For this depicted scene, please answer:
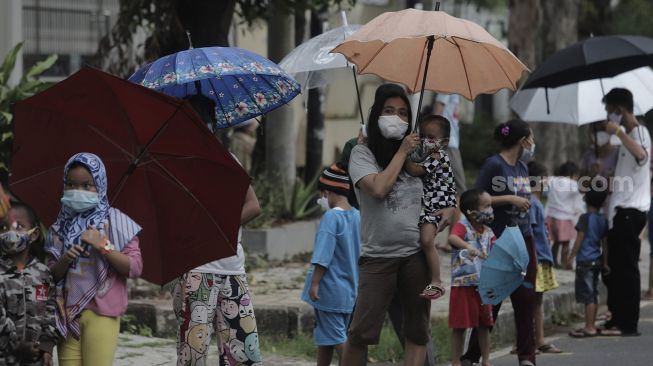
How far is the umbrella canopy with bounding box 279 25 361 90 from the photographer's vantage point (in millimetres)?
8688

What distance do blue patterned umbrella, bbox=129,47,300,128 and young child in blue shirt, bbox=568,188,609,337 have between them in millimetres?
4194

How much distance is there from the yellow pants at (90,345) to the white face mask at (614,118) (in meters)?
5.70

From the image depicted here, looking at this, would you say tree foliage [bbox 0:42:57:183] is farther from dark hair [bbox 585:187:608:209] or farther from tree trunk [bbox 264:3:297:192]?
tree trunk [bbox 264:3:297:192]

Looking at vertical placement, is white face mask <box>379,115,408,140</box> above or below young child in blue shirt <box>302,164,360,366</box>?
above

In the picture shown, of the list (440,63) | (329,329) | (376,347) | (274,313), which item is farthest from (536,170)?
(329,329)

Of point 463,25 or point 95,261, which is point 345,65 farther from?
point 95,261

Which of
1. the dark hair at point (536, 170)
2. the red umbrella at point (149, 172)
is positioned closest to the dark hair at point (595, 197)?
the dark hair at point (536, 170)

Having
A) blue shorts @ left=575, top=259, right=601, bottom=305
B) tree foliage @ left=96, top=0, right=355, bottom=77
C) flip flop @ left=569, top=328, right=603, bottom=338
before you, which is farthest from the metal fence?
flip flop @ left=569, top=328, right=603, bottom=338

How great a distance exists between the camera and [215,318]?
697 cm

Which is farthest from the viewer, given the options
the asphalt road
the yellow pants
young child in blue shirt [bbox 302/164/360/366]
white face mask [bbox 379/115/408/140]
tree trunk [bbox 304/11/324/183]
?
tree trunk [bbox 304/11/324/183]

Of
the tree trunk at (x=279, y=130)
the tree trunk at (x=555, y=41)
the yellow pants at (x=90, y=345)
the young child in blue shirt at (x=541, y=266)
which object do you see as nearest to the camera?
the yellow pants at (x=90, y=345)

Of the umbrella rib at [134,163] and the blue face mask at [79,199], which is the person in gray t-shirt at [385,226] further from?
the blue face mask at [79,199]

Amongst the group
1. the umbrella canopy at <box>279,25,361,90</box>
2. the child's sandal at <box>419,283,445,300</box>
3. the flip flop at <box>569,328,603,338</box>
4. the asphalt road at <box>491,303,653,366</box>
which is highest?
the umbrella canopy at <box>279,25,361,90</box>

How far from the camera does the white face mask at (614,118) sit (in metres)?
10.6
